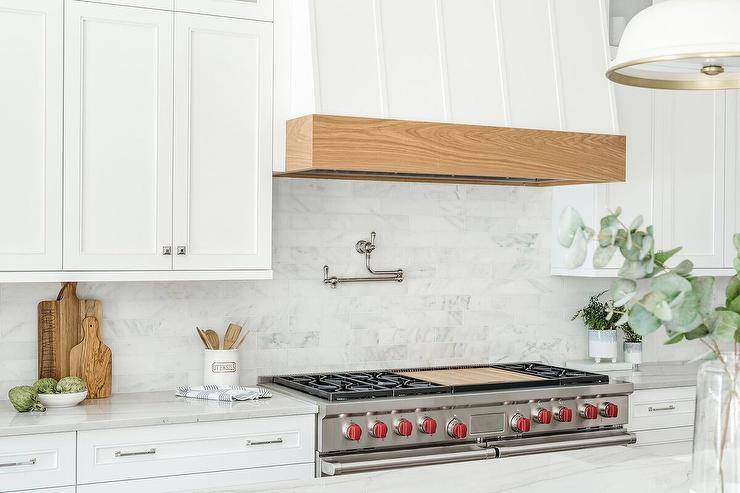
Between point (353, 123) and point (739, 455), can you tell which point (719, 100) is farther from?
point (739, 455)

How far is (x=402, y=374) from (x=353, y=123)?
1248 millimetres

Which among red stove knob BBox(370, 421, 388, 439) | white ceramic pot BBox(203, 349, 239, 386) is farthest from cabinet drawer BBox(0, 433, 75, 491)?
red stove knob BBox(370, 421, 388, 439)

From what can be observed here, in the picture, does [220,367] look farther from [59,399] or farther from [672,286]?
[672,286]

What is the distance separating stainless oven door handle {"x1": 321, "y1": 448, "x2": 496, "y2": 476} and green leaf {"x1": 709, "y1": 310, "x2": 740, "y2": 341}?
7.03 feet

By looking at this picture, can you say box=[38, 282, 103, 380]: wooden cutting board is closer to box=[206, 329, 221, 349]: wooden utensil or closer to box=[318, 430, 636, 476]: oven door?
box=[206, 329, 221, 349]: wooden utensil

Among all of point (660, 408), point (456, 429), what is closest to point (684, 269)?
point (456, 429)

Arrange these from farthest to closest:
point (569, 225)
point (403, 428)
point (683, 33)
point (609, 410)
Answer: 1. point (609, 410)
2. point (403, 428)
3. point (683, 33)
4. point (569, 225)

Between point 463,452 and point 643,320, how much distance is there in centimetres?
235

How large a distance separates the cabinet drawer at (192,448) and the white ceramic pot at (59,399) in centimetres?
32

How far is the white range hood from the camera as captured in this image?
3.63 metres

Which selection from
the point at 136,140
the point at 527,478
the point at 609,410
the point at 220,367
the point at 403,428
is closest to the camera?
the point at 527,478

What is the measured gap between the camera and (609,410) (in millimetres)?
4086

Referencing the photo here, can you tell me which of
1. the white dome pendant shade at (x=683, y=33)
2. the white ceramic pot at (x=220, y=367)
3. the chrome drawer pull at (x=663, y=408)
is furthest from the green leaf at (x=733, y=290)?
the chrome drawer pull at (x=663, y=408)

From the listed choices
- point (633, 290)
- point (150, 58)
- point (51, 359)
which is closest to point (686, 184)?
point (150, 58)
